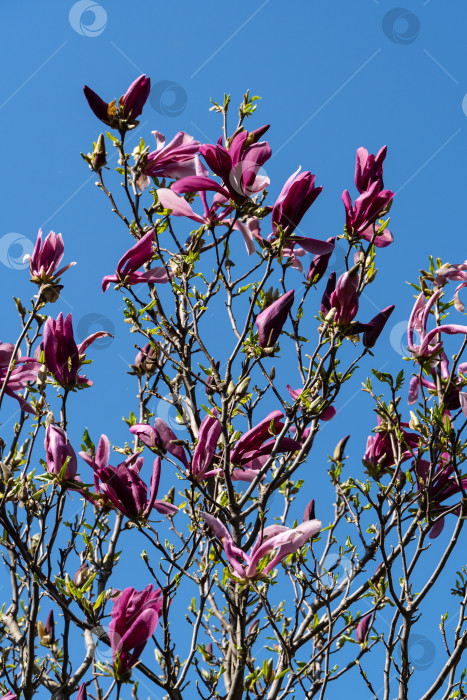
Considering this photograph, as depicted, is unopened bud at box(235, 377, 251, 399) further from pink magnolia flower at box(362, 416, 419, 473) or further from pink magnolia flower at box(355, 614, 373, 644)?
pink magnolia flower at box(355, 614, 373, 644)

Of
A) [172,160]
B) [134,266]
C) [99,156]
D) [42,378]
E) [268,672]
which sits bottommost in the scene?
[268,672]

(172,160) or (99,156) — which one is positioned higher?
(99,156)

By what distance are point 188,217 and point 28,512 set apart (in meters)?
1.06

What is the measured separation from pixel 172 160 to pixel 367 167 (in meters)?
0.57

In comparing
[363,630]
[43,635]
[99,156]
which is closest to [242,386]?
[99,156]

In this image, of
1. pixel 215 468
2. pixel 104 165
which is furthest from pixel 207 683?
pixel 104 165

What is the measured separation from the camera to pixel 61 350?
1944mm

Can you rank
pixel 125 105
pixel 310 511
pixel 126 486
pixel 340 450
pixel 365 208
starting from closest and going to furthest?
pixel 126 486 < pixel 365 208 < pixel 125 105 < pixel 310 511 < pixel 340 450

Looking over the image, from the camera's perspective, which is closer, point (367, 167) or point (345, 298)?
point (345, 298)

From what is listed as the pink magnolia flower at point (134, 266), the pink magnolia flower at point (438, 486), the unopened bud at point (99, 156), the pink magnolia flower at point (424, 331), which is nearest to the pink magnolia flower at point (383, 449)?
the pink magnolia flower at point (438, 486)

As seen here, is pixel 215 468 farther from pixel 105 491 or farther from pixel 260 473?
pixel 105 491

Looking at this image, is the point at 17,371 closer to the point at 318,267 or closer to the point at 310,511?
the point at 318,267

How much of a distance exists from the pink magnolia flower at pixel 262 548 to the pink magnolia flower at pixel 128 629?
0.21 m

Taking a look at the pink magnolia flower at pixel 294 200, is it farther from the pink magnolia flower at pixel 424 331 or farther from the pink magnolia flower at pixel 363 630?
the pink magnolia flower at pixel 363 630
